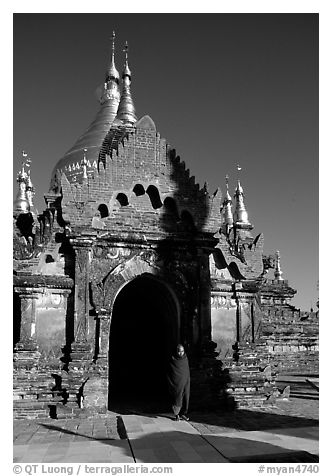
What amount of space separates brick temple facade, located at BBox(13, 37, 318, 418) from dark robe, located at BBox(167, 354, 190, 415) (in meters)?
1.30

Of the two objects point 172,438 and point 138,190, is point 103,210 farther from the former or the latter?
point 172,438

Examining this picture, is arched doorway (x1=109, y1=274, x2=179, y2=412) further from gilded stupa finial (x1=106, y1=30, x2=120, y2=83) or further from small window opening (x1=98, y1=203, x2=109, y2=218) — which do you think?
gilded stupa finial (x1=106, y1=30, x2=120, y2=83)

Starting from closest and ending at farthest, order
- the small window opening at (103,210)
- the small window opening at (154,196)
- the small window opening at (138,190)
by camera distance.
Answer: the small window opening at (103,210)
the small window opening at (138,190)
the small window opening at (154,196)

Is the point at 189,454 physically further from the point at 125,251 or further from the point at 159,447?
the point at 125,251

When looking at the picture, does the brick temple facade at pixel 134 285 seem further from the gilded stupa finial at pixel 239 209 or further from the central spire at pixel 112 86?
the central spire at pixel 112 86

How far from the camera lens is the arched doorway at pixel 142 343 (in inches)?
543

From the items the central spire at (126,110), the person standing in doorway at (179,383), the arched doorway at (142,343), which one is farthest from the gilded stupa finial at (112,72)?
the person standing in doorway at (179,383)

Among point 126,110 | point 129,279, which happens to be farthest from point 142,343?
point 126,110

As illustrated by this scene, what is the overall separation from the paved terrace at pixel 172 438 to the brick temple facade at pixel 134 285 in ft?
2.87

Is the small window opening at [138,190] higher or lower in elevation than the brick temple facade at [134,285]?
higher

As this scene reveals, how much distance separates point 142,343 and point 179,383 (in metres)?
6.11

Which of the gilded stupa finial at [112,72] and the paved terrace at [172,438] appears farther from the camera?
the gilded stupa finial at [112,72]

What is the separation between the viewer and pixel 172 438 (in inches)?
370

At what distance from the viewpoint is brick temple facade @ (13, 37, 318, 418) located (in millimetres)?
11984
